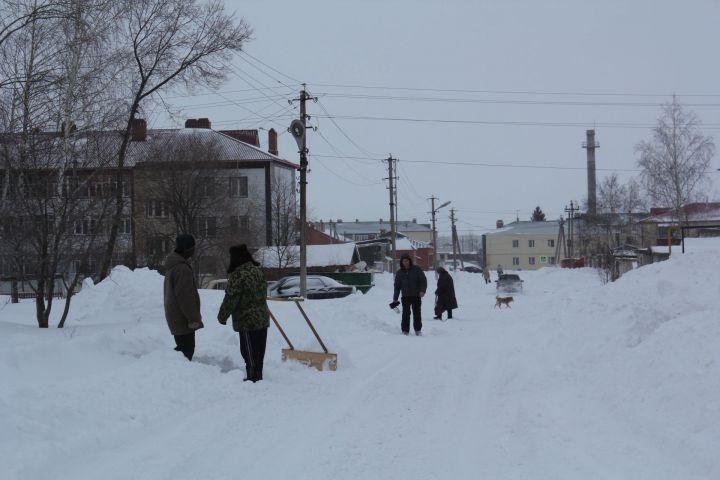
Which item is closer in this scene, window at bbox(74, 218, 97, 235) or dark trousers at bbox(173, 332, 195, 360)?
dark trousers at bbox(173, 332, 195, 360)

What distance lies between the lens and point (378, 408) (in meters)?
7.18

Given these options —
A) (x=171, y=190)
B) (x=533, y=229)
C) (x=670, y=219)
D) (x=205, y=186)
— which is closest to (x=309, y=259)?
(x=205, y=186)

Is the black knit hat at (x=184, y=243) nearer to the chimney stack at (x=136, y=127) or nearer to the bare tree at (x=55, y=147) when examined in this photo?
the bare tree at (x=55, y=147)

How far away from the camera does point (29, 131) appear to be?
1282 centimetres

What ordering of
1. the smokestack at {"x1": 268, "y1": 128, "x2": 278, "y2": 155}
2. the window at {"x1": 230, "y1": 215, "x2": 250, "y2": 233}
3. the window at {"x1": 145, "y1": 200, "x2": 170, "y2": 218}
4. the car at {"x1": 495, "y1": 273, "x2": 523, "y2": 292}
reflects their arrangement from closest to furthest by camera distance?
the window at {"x1": 145, "y1": 200, "x2": 170, "y2": 218}, the car at {"x1": 495, "y1": 273, "x2": 523, "y2": 292}, the window at {"x1": 230, "y1": 215, "x2": 250, "y2": 233}, the smokestack at {"x1": 268, "y1": 128, "x2": 278, "y2": 155}

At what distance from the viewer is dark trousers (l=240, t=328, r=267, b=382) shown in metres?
8.32

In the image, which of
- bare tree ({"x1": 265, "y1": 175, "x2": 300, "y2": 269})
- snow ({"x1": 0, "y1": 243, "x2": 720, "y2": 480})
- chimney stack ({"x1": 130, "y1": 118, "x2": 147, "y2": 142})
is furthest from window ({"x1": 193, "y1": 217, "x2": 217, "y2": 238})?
snow ({"x1": 0, "y1": 243, "x2": 720, "y2": 480})

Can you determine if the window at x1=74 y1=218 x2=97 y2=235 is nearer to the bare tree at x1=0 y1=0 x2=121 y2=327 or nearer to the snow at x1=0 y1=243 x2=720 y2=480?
the bare tree at x1=0 y1=0 x2=121 y2=327

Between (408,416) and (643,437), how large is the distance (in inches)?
82.5

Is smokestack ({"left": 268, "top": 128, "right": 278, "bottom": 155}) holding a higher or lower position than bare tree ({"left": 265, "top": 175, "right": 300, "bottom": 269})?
higher

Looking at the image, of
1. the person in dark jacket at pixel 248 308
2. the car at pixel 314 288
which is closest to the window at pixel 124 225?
the car at pixel 314 288

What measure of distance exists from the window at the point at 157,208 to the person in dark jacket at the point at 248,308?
2967 centimetres

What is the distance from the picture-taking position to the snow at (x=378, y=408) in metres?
5.04

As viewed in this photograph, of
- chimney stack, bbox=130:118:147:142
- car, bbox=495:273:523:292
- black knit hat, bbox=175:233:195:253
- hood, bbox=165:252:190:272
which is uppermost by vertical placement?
chimney stack, bbox=130:118:147:142
